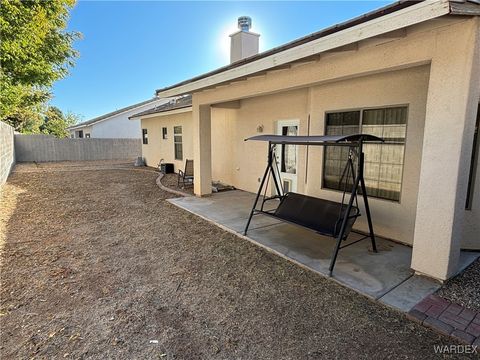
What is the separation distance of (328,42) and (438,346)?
341 centimetres

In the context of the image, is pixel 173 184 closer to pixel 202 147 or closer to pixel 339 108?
pixel 202 147

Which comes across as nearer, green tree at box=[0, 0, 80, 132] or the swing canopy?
the swing canopy

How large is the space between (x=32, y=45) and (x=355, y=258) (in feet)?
39.8

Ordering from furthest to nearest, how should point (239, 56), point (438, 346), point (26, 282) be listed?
point (239, 56) → point (26, 282) → point (438, 346)

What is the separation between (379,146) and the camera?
15.4ft

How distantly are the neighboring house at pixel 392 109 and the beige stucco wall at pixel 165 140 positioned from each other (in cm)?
417

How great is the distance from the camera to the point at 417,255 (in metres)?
3.34

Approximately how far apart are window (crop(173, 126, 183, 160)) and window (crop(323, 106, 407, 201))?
8.58 meters

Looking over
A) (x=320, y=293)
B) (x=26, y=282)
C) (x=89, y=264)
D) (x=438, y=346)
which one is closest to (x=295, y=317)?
(x=320, y=293)

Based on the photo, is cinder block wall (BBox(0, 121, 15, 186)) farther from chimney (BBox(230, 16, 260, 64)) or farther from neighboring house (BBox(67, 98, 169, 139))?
neighboring house (BBox(67, 98, 169, 139))

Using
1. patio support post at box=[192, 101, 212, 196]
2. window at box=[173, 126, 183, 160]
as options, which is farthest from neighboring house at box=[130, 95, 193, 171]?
patio support post at box=[192, 101, 212, 196]

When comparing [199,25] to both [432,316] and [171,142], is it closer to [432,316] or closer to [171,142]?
[171,142]

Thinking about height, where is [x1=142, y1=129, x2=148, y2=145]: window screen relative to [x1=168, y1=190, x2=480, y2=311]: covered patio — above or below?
above

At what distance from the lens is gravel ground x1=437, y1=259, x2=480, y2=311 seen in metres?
2.89
